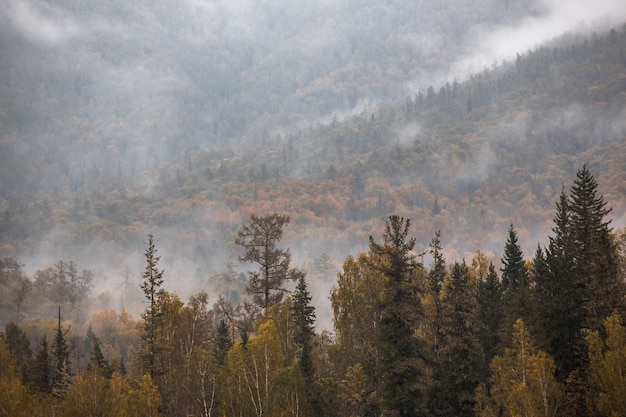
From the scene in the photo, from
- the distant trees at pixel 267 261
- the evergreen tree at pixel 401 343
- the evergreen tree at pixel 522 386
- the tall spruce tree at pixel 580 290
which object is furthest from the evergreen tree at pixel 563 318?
the distant trees at pixel 267 261

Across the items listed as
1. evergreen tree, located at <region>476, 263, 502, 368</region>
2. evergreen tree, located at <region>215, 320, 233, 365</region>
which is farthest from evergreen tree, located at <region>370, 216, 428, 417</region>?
evergreen tree, located at <region>215, 320, 233, 365</region>

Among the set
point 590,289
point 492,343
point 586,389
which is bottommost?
point 586,389

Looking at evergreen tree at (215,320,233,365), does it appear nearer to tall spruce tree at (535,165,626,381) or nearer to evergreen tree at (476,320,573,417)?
evergreen tree at (476,320,573,417)

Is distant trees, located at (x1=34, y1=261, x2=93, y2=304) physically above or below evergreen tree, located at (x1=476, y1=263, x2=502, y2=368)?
above

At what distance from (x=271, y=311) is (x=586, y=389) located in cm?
2192

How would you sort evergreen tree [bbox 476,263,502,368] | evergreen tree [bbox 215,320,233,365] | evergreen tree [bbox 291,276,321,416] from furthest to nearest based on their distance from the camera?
evergreen tree [bbox 215,320,233,365] < evergreen tree [bbox 476,263,502,368] < evergreen tree [bbox 291,276,321,416]

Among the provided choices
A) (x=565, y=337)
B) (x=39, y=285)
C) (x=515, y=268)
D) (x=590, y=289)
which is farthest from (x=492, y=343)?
(x=39, y=285)

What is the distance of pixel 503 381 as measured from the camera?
36219 mm

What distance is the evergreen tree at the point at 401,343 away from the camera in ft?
108

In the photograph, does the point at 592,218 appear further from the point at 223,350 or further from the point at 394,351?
the point at 223,350

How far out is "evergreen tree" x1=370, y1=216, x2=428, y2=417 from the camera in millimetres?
32969

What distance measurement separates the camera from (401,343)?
33.4m

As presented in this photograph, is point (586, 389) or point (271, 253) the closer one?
point (586, 389)

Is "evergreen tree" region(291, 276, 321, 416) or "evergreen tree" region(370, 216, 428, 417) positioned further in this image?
"evergreen tree" region(291, 276, 321, 416)
